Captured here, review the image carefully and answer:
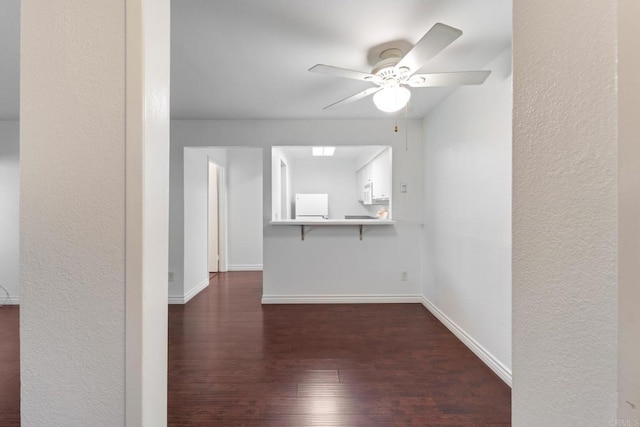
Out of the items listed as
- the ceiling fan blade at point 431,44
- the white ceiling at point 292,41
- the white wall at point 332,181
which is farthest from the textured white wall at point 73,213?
the white wall at point 332,181

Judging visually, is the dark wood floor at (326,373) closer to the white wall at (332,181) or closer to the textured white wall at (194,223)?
the textured white wall at (194,223)

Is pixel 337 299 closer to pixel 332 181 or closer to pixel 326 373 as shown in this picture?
pixel 326 373

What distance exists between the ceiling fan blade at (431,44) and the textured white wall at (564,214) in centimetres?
72

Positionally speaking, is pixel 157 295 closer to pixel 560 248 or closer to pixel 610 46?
pixel 560 248

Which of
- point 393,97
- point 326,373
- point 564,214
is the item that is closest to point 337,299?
point 326,373

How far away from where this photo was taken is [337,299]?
346cm

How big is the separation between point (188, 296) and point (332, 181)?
428 cm

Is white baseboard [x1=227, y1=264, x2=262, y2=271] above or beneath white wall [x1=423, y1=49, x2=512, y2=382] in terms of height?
beneath

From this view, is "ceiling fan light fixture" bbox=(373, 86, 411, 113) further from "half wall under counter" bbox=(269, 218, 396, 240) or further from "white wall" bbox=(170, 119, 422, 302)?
"half wall under counter" bbox=(269, 218, 396, 240)

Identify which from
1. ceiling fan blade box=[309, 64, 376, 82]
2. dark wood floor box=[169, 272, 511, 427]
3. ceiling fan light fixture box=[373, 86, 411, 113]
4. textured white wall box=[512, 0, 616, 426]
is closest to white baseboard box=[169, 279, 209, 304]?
dark wood floor box=[169, 272, 511, 427]

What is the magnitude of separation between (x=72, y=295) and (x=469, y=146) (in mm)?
2690

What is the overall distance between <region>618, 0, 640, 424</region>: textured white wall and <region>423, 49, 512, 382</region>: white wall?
1.65 m

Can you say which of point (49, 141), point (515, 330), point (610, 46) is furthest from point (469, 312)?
point (49, 141)

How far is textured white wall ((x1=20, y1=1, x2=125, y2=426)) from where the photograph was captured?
0.75 m
